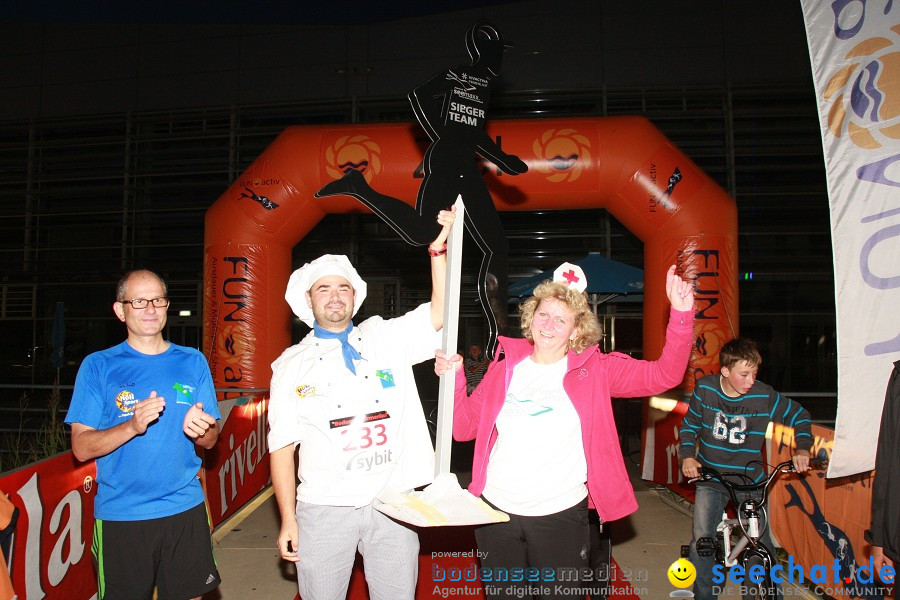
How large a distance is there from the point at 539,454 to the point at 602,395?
0.33 m

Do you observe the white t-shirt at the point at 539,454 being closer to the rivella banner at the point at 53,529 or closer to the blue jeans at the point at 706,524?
the blue jeans at the point at 706,524

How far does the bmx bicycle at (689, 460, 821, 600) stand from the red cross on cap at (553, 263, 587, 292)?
4.48 ft

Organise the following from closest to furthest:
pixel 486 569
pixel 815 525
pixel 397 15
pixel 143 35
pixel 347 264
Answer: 1. pixel 486 569
2. pixel 347 264
3. pixel 815 525
4. pixel 397 15
5. pixel 143 35

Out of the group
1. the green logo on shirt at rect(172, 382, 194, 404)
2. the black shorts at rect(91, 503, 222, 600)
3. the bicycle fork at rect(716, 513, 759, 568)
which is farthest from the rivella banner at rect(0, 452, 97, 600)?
the bicycle fork at rect(716, 513, 759, 568)

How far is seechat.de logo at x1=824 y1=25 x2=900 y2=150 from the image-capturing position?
2621mm

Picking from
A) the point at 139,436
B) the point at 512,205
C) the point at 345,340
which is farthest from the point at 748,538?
the point at 512,205

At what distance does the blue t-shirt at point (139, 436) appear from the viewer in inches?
100.0

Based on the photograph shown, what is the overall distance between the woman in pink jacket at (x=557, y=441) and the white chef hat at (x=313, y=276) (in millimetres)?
511

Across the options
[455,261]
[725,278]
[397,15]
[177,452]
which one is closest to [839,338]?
[455,261]

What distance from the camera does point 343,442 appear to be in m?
2.38

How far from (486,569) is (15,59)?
13.0 m

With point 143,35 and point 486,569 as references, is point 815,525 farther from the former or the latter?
point 143,35

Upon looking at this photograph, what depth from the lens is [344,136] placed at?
6.83 meters

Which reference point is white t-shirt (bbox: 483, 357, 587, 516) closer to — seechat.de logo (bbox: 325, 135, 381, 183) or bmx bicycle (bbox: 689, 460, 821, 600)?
bmx bicycle (bbox: 689, 460, 821, 600)
